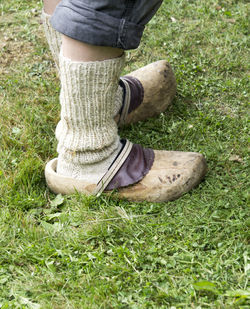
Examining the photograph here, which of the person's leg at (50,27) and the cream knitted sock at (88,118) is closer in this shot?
the cream knitted sock at (88,118)

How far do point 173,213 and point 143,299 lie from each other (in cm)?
42

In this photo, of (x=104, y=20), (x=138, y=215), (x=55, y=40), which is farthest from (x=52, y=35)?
(x=138, y=215)

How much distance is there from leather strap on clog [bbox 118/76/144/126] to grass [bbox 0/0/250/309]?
0.09m

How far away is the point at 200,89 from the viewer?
231 centimetres

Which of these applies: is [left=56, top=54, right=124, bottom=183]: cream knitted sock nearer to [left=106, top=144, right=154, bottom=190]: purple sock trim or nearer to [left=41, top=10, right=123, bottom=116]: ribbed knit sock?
[left=106, top=144, right=154, bottom=190]: purple sock trim

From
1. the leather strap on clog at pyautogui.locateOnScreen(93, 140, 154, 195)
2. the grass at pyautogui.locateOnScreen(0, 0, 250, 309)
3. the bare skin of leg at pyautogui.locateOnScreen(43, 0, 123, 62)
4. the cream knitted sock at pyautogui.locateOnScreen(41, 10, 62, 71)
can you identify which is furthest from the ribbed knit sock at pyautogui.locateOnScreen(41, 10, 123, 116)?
the bare skin of leg at pyautogui.locateOnScreen(43, 0, 123, 62)

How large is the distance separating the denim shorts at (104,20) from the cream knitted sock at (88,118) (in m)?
0.11

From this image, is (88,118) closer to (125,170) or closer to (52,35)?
(125,170)

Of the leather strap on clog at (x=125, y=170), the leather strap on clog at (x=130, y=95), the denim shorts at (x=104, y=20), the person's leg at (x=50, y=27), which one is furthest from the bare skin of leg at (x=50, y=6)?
the leather strap on clog at (x=125, y=170)

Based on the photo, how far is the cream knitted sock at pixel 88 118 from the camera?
4.62 ft

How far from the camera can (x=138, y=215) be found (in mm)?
1579

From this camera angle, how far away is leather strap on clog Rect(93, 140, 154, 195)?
5.36 ft

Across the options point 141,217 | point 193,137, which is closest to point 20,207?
Answer: point 141,217

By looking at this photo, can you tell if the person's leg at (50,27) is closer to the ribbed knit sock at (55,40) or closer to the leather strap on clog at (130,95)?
the ribbed knit sock at (55,40)
